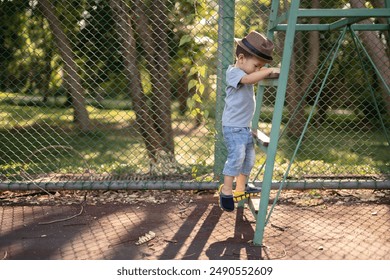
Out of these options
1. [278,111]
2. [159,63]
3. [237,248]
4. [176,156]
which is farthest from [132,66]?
[237,248]

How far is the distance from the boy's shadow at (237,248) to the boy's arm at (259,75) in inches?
45.2

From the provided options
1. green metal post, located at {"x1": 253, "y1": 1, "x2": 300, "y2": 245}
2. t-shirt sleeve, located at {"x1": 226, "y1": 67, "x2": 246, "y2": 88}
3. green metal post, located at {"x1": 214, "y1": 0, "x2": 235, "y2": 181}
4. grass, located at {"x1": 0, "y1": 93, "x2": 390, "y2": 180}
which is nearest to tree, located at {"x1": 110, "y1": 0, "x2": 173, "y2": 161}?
grass, located at {"x1": 0, "y1": 93, "x2": 390, "y2": 180}

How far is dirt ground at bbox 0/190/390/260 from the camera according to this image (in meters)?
3.15

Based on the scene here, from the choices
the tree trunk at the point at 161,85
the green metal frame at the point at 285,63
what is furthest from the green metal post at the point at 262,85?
the tree trunk at the point at 161,85

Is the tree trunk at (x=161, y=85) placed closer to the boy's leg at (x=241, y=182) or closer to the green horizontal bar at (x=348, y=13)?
the boy's leg at (x=241, y=182)

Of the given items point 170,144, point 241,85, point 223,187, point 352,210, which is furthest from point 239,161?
point 170,144

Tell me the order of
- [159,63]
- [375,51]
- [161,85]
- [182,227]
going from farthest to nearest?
[159,63] → [161,85] → [375,51] → [182,227]

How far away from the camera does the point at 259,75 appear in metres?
3.23

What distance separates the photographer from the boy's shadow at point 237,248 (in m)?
3.09

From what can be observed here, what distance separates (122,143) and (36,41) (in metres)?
3.55

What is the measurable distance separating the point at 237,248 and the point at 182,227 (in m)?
0.58

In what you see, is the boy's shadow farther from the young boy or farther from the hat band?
the hat band

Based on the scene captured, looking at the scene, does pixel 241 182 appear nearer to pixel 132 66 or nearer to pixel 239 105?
pixel 239 105

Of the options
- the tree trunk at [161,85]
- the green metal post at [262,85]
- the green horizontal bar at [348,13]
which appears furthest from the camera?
the tree trunk at [161,85]
